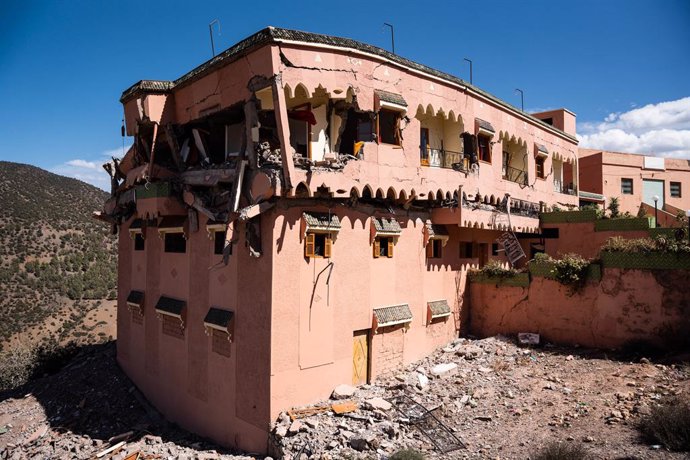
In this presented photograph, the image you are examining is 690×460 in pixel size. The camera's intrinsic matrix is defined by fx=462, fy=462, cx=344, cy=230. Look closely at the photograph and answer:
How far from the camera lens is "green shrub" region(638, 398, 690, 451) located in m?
7.66

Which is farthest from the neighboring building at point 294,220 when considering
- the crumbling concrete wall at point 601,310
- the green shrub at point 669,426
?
the green shrub at point 669,426

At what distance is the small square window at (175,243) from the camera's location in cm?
1349

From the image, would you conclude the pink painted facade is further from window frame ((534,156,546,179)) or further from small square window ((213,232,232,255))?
small square window ((213,232,232,255))

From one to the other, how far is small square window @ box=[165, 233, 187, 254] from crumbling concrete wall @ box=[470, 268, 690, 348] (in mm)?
9578

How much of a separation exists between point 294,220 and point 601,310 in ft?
29.1

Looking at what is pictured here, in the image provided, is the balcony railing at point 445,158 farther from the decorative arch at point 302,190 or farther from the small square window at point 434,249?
the decorative arch at point 302,190

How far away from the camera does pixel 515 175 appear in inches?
723

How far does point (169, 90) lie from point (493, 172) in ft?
35.8

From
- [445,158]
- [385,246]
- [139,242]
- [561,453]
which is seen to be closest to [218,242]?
[385,246]

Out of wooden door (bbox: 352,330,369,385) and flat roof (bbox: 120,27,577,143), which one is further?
wooden door (bbox: 352,330,369,385)

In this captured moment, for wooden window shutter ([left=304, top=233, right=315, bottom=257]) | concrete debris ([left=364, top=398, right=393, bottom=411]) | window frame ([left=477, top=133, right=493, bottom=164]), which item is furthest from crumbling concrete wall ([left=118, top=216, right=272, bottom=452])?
window frame ([left=477, top=133, right=493, bottom=164])

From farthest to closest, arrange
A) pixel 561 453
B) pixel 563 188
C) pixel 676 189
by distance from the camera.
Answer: pixel 676 189 → pixel 563 188 → pixel 561 453

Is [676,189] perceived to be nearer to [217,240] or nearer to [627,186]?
[627,186]

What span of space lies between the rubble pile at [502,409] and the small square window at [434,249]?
10.7ft
